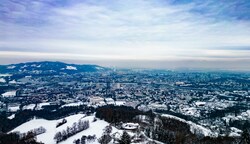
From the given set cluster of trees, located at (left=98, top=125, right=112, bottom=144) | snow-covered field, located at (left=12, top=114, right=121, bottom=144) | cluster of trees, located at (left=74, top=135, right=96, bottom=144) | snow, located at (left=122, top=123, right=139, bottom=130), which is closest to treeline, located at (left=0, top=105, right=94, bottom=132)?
snow-covered field, located at (left=12, top=114, right=121, bottom=144)

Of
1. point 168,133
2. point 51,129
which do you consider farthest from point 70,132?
point 168,133

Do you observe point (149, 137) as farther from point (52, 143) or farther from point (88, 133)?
point (52, 143)

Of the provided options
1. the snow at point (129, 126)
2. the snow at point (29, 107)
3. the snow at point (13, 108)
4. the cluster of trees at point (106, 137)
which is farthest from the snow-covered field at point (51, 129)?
the snow at point (13, 108)

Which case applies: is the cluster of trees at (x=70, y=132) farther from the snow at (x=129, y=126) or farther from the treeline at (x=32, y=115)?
the treeline at (x=32, y=115)

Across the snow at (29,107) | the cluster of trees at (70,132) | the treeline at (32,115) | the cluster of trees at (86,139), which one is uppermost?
the cluster of trees at (86,139)

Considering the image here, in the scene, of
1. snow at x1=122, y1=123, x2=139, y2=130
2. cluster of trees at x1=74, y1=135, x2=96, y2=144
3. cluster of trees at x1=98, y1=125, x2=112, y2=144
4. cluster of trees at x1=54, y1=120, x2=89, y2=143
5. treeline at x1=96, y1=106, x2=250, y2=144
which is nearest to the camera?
cluster of trees at x1=98, y1=125, x2=112, y2=144

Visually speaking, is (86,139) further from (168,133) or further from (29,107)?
(29,107)

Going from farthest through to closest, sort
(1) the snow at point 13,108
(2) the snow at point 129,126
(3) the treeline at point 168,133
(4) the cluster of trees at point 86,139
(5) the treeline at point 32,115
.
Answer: (1) the snow at point 13,108 < (5) the treeline at point 32,115 < (2) the snow at point 129,126 < (4) the cluster of trees at point 86,139 < (3) the treeline at point 168,133

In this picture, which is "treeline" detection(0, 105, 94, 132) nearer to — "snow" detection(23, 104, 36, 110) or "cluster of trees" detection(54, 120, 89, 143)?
"snow" detection(23, 104, 36, 110)

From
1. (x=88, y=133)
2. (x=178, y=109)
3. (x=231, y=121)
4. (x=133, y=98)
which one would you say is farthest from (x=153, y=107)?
(x=88, y=133)

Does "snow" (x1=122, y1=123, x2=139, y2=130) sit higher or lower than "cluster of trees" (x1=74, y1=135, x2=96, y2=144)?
higher
